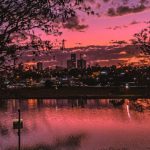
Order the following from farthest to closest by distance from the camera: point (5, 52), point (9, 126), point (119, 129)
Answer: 1. point (9, 126)
2. point (119, 129)
3. point (5, 52)

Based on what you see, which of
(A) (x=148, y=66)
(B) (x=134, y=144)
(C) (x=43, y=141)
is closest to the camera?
(A) (x=148, y=66)

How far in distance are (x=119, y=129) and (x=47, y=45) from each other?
19092mm

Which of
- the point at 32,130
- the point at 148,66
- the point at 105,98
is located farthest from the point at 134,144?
the point at 105,98

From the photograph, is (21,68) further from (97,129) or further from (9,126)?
(9,126)

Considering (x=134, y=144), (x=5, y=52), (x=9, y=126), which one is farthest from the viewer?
(x=9, y=126)

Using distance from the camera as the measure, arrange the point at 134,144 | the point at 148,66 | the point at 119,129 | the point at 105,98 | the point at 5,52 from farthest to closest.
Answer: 1. the point at 105,98
2. the point at 119,129
3. the point at 134,144
4. the point at 148,66
5. the point at 5,52

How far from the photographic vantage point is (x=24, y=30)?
416 inches

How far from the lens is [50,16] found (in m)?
10.5

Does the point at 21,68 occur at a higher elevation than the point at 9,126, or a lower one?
higher

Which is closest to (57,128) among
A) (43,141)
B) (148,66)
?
(43,141)

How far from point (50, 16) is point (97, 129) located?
1980cm

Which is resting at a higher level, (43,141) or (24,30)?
(24,30)

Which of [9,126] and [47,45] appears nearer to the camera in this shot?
[47,45]

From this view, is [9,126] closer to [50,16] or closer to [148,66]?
[148,66]
